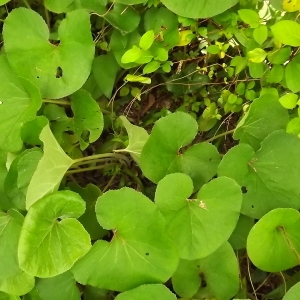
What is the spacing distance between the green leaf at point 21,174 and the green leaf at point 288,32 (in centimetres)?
45

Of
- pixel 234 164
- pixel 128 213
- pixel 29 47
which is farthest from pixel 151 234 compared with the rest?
pixel 29 47

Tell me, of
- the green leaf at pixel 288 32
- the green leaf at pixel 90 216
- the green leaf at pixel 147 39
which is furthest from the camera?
the green leaf at pixel 90 216

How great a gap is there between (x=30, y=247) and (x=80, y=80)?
0.32 m

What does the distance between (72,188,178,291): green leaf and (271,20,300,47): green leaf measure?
344 millimetres

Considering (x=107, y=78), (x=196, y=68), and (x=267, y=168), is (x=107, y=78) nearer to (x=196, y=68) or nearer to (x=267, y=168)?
(x=196, y=68)

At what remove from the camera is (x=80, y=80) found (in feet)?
2.59

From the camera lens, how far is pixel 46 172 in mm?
696

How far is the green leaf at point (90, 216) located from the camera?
86cm

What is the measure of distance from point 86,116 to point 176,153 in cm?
20

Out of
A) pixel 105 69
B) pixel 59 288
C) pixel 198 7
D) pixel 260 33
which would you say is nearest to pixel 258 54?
pixel 260 33

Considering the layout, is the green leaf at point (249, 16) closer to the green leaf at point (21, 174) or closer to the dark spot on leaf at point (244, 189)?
the dark spot on leaf at point (244, 189)

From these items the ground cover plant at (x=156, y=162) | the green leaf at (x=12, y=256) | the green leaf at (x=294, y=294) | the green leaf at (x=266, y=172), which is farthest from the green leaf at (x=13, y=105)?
the green leaf at (x=294, y=294)

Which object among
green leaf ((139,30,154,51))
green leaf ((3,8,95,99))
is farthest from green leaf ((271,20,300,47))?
green leaf ((3,8,95,99))

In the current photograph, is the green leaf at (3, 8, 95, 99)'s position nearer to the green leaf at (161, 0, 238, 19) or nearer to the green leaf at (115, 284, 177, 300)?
the green leaf at (161, 0, 238, 19)
